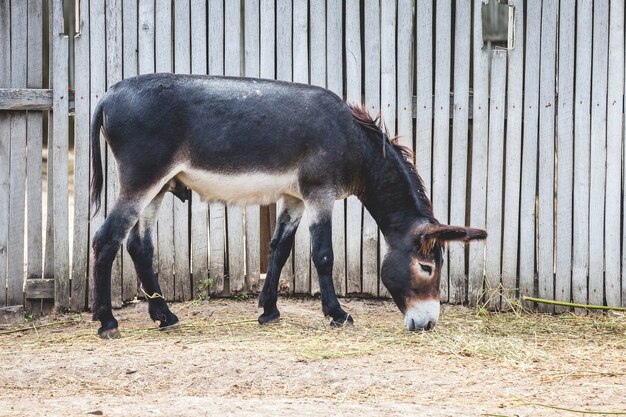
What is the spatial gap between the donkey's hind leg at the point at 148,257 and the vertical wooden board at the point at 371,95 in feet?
5.94

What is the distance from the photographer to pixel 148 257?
6.87 m

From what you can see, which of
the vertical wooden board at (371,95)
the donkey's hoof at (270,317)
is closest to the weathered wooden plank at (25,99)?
the donkey's hoof at (270,317)

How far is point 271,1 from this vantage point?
25.4ft

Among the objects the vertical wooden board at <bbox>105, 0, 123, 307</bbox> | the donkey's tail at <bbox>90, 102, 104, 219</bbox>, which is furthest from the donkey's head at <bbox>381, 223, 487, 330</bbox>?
the vertical wooden board at <bbox>105, 0, 123, 307</bbox>

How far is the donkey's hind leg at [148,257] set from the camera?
684 cm

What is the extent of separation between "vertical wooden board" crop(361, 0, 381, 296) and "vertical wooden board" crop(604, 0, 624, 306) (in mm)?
1934

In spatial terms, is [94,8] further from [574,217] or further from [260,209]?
[574,217]

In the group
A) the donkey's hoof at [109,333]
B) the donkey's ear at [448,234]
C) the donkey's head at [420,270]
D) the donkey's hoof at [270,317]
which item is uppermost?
the donkey's ear at [448,234]

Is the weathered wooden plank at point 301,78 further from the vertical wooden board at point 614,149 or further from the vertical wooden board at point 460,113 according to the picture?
the vertical wooden board at point 614,149

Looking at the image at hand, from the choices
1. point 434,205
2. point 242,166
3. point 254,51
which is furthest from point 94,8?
point 434,205

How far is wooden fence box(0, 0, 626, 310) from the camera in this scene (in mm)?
7641

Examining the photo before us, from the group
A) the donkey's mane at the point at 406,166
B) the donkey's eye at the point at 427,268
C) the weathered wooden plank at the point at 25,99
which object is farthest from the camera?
the weathered wooden plank at the point at 25,99

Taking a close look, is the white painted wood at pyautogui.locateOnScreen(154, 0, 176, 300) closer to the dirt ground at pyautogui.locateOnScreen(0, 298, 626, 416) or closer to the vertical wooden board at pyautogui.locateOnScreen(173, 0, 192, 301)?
the vertical wooden board at pyautogui.locateOnScreen(173, 0, 192, 301)

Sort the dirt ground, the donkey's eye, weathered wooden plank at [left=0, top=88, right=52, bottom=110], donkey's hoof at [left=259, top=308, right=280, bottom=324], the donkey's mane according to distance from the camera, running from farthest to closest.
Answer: weathered wooden plank at [left=0, top=88, right=52, bottom=110] < donkey's hoof at [left=259, top=308, right=280, bottom=324] < the donkey's mane < the donkey's eye < the dirt ground
